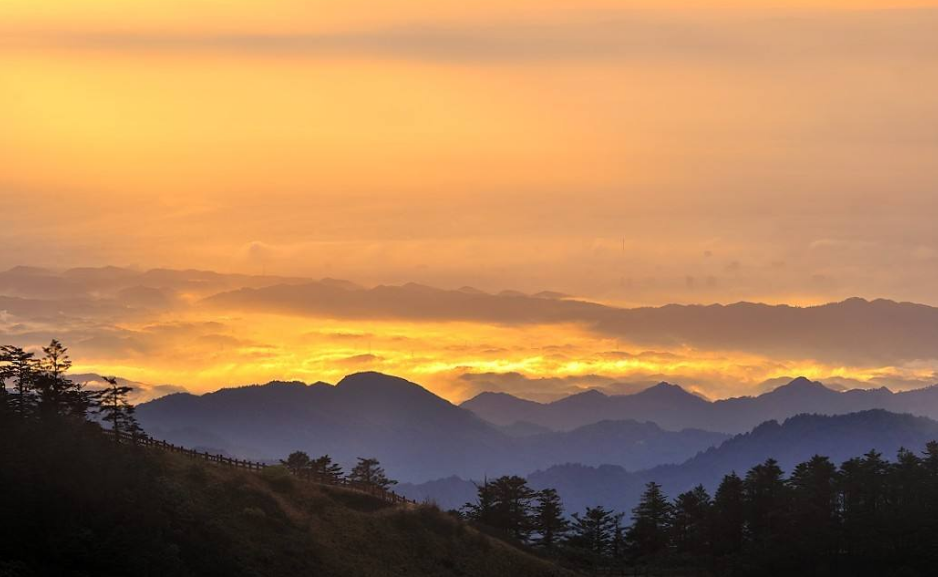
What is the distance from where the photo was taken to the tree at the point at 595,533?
608ft

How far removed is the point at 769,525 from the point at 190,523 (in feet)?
266

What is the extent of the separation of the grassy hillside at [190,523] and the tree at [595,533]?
2882 centimetres

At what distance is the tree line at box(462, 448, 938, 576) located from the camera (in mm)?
163000

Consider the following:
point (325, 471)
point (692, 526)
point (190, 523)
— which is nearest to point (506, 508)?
point (325, 471)

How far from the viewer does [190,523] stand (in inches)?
5084

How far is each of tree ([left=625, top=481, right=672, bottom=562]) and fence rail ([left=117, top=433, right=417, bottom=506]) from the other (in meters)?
34.3

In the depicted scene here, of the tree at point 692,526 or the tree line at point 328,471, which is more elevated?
the tree line at point 328,471

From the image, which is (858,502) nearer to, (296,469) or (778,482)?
(778,482)

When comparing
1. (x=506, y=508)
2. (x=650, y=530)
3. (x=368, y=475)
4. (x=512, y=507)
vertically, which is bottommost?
(x=650, y=530)

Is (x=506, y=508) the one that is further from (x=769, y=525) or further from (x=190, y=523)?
(x=190, y=523)

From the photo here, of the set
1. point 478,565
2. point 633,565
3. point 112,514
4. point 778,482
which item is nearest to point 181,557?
point 112,514

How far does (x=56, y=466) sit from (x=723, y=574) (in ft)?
275

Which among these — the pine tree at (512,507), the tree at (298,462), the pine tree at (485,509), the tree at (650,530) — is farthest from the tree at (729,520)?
the tree at (298,462)

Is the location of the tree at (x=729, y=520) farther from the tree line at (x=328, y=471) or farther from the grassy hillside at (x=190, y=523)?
the tree line at (x=328, y=471)
